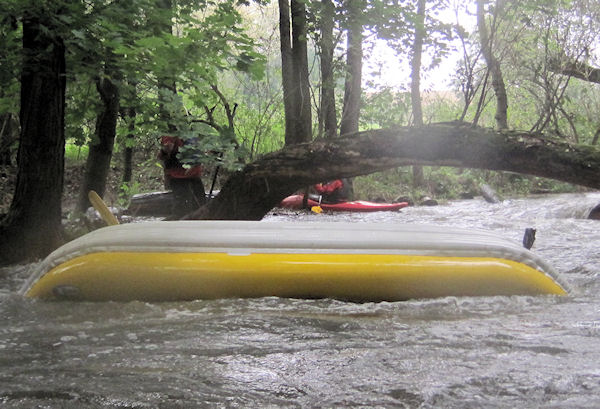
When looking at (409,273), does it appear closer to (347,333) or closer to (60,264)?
(347,333)

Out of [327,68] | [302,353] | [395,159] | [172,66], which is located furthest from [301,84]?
[302,353]

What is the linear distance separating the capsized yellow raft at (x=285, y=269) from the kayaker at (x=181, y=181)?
3.30 m

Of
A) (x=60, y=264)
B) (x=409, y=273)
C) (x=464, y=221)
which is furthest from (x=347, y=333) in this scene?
(x=464, y=221)

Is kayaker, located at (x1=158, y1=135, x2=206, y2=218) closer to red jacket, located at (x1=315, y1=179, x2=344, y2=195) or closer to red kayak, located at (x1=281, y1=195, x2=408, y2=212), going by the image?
red kayak, located at (x1=281, y1=195, x2=408, y2=212)

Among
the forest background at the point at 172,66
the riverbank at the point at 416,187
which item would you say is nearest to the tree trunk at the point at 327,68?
the forest background at the point at 172,66

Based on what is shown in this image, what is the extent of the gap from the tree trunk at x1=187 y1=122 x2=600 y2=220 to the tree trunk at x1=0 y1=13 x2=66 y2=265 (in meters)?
1.35

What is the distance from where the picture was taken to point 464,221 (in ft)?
23.8

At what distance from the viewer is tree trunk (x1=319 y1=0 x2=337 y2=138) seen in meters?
5.21

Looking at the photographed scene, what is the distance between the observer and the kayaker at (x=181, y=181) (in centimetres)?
587

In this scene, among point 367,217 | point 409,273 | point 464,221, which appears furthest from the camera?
point 367,217

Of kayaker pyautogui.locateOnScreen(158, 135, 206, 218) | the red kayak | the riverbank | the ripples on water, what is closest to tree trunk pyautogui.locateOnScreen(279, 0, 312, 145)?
kayaker pyautogui.locateOnScreen(158, 135, 206, 218)

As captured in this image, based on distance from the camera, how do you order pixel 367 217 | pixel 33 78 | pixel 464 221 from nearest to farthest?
1. pixel 33 78
2. pixel 464 221
3. pixel 367 217

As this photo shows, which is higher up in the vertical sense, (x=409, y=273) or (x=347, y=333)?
(x=409, y=273)

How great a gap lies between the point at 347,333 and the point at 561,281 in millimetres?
1286
